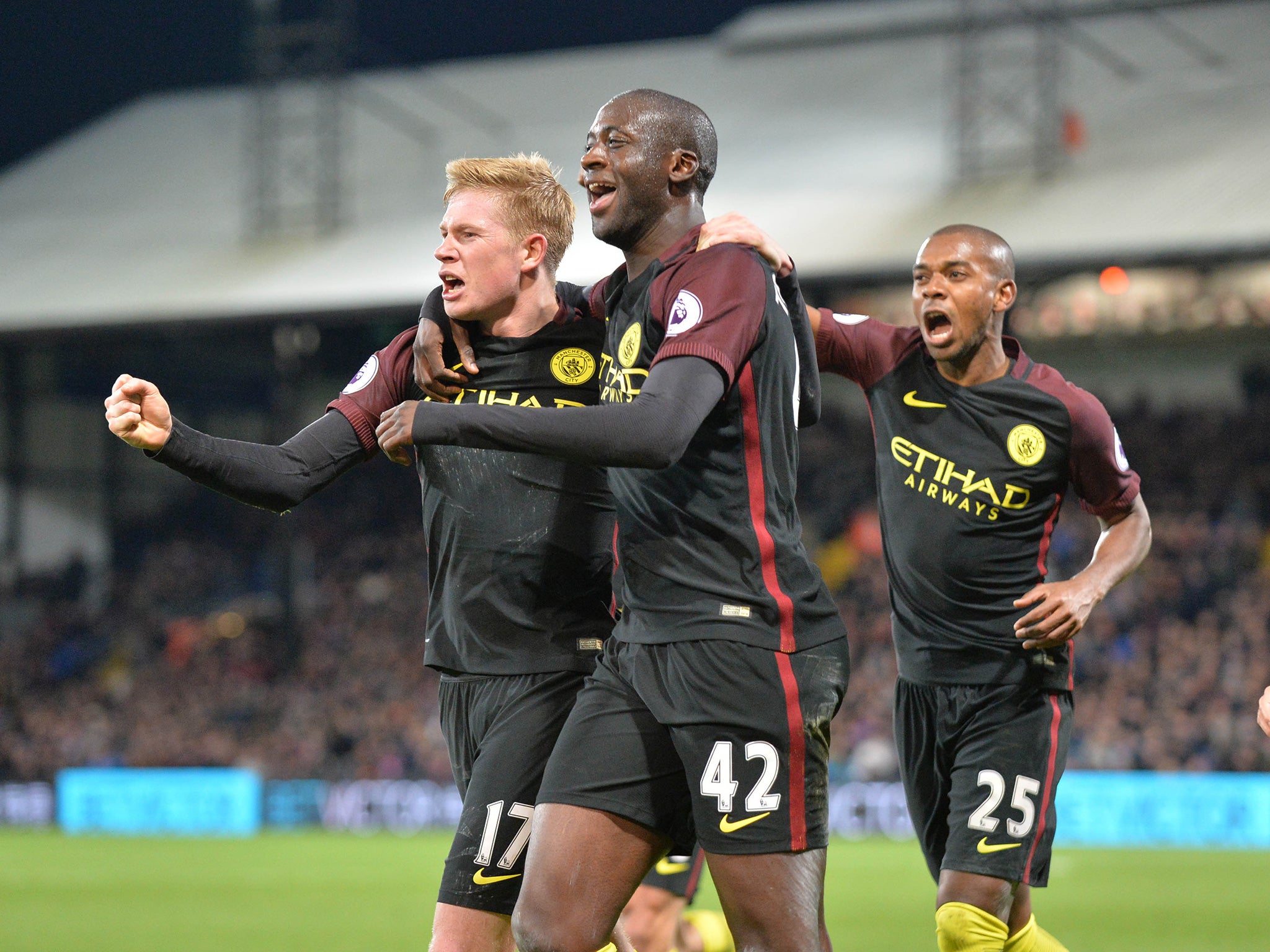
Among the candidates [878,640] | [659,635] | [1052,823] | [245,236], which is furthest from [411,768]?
[659,635]

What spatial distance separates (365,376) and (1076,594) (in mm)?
2188

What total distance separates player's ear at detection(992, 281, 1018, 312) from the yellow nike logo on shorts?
2483 millimetres

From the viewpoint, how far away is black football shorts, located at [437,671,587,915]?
4152mm

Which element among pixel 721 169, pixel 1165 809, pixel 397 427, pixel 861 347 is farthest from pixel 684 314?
pixel 721 169

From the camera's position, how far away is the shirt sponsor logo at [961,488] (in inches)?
207

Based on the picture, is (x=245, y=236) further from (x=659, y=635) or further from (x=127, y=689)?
(x=659, y=635)

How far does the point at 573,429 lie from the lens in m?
3.37

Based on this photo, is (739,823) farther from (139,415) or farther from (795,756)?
(139,415)

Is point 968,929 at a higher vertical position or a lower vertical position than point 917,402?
lower

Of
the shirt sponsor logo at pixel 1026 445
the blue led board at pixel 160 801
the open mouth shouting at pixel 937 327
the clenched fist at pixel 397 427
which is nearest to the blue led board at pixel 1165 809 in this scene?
the blue led board at pixel 160 801

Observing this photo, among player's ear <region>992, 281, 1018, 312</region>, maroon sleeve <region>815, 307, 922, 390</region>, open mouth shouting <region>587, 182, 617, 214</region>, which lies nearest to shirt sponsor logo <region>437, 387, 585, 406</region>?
open mouth shouting <region>587, 182, 617, 214</region>

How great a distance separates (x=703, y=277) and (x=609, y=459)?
0.57m

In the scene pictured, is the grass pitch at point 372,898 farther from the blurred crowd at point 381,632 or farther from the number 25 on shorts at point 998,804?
the number 25 on shorts at point 998,804

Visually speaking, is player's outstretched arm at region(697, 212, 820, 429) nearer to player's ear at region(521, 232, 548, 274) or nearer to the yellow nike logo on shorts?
player's ear at region(521, 232, 548, 274)
